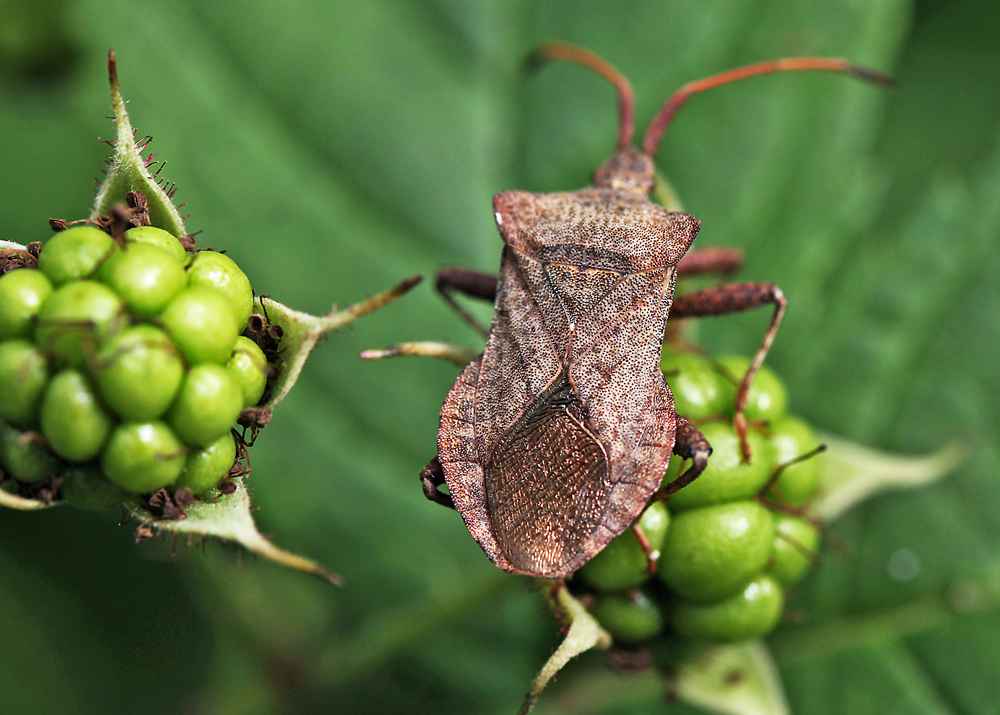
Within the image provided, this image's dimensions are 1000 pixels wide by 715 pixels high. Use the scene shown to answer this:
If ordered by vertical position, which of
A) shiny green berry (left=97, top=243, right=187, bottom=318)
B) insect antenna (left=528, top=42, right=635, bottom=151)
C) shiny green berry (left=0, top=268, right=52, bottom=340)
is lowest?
shiny green berry (left=0, top=268, right=52, bottom=340)

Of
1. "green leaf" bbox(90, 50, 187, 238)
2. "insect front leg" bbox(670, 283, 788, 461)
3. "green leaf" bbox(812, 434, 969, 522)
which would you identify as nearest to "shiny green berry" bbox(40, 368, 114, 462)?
"green leaf" bbox(90, 50, 187, 238)

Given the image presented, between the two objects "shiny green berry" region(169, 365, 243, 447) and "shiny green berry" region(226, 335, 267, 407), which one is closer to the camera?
"shiny green berry" region(169, 365, 243, 447)

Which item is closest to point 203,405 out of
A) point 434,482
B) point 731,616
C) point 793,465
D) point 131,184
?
point 131,184

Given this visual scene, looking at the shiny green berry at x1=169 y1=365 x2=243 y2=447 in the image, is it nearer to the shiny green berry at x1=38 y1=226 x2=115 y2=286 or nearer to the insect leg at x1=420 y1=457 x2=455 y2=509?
the shiny green berry at x1=38 y1=226 x2=115 y2=286

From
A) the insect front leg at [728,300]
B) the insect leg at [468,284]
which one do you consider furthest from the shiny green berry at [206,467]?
the insect front leg at [728,300]

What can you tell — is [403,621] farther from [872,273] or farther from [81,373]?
[872,273]

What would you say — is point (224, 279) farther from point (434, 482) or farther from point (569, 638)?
point (569, 638)

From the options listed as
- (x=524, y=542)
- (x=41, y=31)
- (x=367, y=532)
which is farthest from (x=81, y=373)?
(x=41, y=31)

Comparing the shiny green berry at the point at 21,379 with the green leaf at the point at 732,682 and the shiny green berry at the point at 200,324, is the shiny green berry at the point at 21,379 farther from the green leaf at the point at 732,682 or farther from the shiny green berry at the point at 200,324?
the green leaf at the point at 732,682
